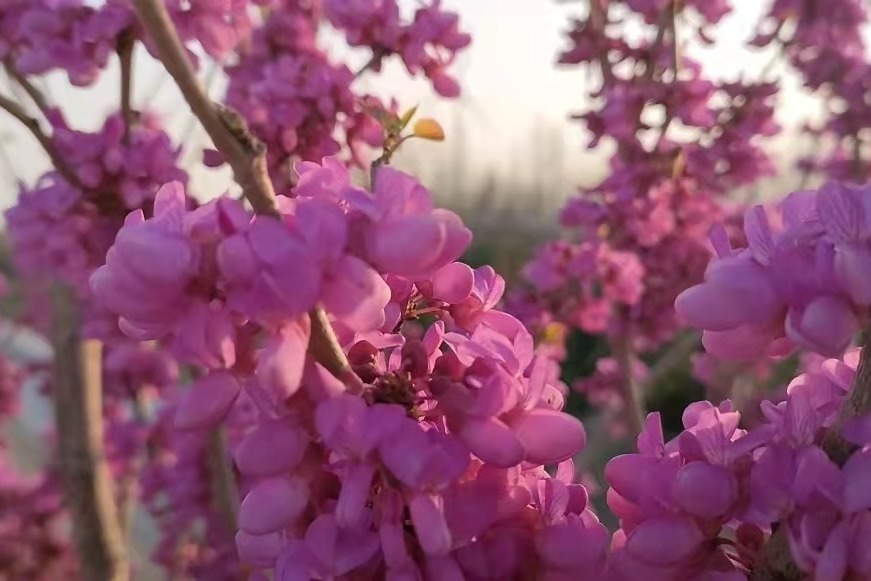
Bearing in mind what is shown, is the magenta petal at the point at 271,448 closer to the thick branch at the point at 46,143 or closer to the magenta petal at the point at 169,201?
the magenta petal at the point at 169,201

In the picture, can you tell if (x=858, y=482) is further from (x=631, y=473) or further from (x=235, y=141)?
(x=235, y=141)

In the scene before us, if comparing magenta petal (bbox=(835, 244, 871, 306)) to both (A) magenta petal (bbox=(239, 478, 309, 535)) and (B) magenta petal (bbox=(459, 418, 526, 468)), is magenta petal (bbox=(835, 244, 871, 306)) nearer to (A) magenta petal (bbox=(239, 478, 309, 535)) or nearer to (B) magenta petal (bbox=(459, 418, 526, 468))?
(B) magenta petal (bbox=(459, 418, 526, 468))

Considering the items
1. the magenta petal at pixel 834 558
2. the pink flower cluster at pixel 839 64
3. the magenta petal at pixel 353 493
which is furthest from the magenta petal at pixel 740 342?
the pink flower cluster at pixel 839 64

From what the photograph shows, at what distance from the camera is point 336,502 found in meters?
0.57

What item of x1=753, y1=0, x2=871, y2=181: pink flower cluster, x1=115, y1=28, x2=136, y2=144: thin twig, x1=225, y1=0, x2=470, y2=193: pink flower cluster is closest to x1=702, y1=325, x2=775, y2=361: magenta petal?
x1=225, y1=0, x2=470, y2=193: pink flower cluster

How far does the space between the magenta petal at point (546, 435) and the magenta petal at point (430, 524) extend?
0.22ft

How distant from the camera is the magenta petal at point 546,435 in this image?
569 millimetres

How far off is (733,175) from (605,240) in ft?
0.88

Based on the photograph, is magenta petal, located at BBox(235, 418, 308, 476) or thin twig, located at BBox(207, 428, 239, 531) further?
thin twig, located at BBox(207, 428, 239, 531)

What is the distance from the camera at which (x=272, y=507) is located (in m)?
0.55

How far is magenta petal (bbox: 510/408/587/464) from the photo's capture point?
22.4 inches

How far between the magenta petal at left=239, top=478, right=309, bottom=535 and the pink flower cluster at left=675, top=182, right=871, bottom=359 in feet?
0.78

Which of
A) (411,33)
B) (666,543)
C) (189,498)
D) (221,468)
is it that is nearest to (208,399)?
(666,543)

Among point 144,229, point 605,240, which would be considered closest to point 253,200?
→ point 144,229
